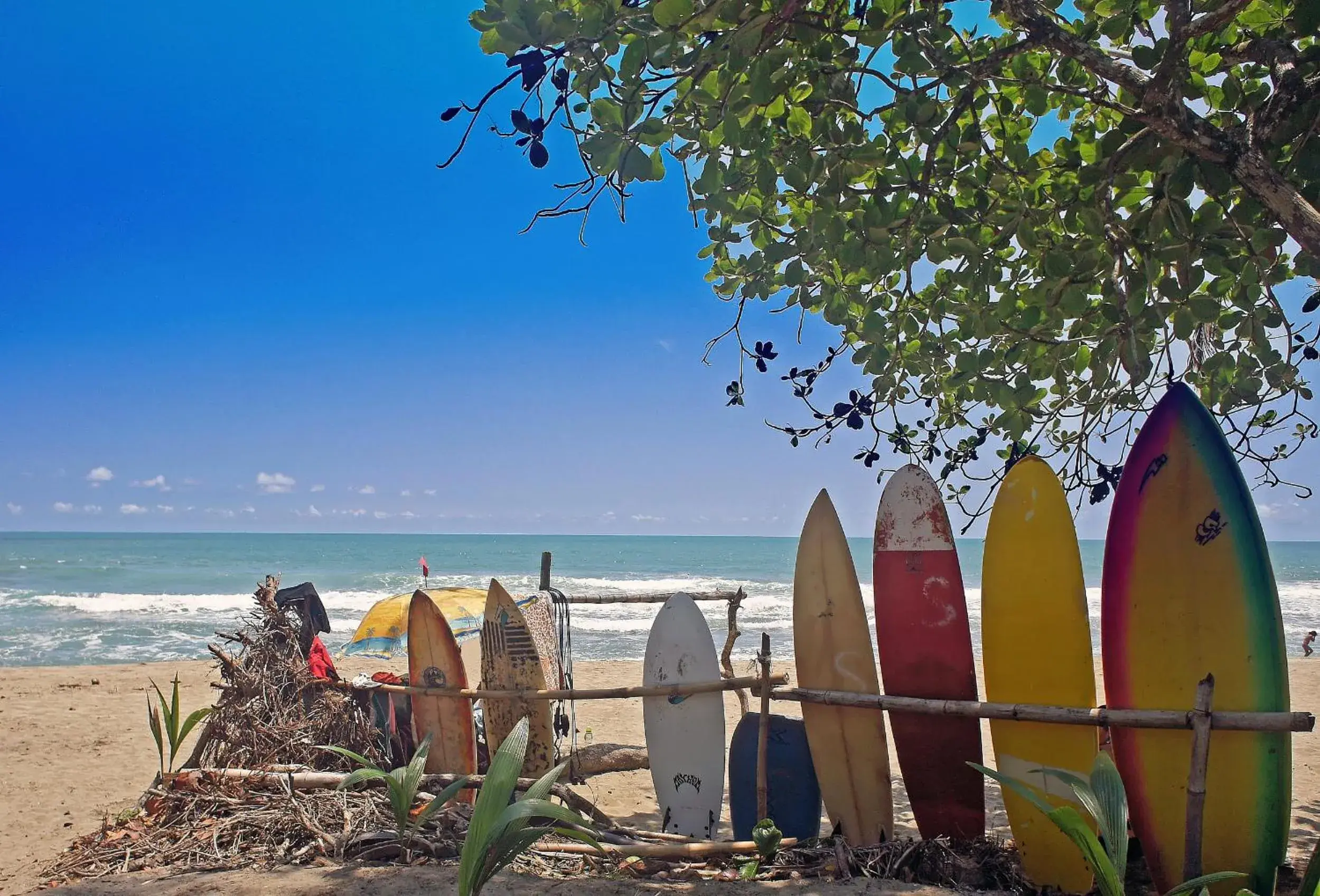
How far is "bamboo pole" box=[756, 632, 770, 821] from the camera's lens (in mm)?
3668

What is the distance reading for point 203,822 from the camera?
3.70 m

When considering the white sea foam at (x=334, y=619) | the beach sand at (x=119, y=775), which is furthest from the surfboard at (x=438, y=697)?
the white sea foam at (x=334, y=619)

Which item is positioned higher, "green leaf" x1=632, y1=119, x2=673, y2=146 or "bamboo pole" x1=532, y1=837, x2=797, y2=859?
"green leaf" x1=632, y1=119, x2=673, y2=146

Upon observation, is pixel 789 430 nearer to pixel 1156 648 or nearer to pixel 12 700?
pixel 1156 648

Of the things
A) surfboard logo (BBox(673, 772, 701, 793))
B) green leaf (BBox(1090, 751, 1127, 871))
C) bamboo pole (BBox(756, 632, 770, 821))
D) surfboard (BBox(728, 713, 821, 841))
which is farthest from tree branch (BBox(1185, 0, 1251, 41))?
surfboard logo (BBox(673, 772, 701, 793))

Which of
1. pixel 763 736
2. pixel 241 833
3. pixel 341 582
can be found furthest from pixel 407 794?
pixel 341 582

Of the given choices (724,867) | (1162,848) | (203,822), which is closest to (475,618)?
(203,822)

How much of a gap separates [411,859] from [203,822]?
3.49ft

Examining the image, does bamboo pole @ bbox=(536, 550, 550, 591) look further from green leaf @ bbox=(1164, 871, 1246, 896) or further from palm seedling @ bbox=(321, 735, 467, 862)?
green leaf @ bbox=(1164, 871, 1246, 896)

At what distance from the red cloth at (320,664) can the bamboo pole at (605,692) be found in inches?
31.1

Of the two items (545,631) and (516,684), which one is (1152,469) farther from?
(545,631)

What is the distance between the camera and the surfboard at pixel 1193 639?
2.87 m

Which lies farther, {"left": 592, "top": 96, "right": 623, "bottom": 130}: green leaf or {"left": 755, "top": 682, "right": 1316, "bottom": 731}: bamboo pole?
{"left": 592, "top": 96, "right": 623, "bottom": 130}: green leaf

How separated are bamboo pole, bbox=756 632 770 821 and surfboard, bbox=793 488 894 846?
0.52 ft
